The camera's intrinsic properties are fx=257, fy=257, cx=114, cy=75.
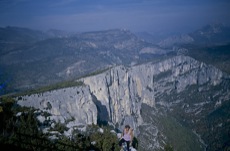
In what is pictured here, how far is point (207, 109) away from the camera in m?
191

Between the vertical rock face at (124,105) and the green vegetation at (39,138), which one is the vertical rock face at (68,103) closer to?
the vertical rock face at (124,105)

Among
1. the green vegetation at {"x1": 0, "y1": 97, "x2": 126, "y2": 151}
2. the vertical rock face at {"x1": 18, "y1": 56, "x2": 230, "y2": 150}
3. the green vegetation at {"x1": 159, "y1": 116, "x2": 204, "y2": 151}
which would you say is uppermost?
the green vegetation at {"x1": 0, "y1": 97, "x2": 126, "y2": 151}

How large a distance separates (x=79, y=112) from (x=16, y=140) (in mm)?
61456

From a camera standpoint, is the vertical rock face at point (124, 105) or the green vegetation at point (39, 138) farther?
the vertical rock face at point (124, 105)

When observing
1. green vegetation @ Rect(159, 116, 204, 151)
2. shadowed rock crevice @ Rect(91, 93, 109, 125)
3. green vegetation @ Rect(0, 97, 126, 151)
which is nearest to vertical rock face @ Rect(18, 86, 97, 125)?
shadowed rock crevice @ Rect(91, 93, 109, 125)

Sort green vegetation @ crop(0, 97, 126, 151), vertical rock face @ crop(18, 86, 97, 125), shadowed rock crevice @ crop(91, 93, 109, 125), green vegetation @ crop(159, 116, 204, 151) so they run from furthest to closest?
green vegetation @ crop(159, 116, 204, 151) < shadowed rock crevice @ crop(91, 93, 109, 125) < vertical rock face @ crop(18, 86, 97, 125) < green vegetation @ crop(0, 97, 126, 151)

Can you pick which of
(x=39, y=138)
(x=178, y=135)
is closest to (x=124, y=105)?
(x=178, y=135)

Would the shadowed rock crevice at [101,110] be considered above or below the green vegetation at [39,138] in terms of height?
below

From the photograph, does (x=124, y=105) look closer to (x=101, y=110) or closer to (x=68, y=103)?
(x=101, y=110)

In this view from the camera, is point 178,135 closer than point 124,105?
No

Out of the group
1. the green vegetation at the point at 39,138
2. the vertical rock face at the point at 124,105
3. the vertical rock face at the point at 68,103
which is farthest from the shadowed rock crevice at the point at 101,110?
the green vegetation at the point at 39,138

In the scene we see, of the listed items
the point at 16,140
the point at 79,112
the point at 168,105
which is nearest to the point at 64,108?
the point at 79,112

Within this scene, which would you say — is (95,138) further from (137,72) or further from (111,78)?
(137,72)

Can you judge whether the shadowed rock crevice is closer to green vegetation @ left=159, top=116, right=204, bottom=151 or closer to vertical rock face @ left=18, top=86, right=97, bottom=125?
vertical rock face @ left=18, top=86, right=97, bottom=125
